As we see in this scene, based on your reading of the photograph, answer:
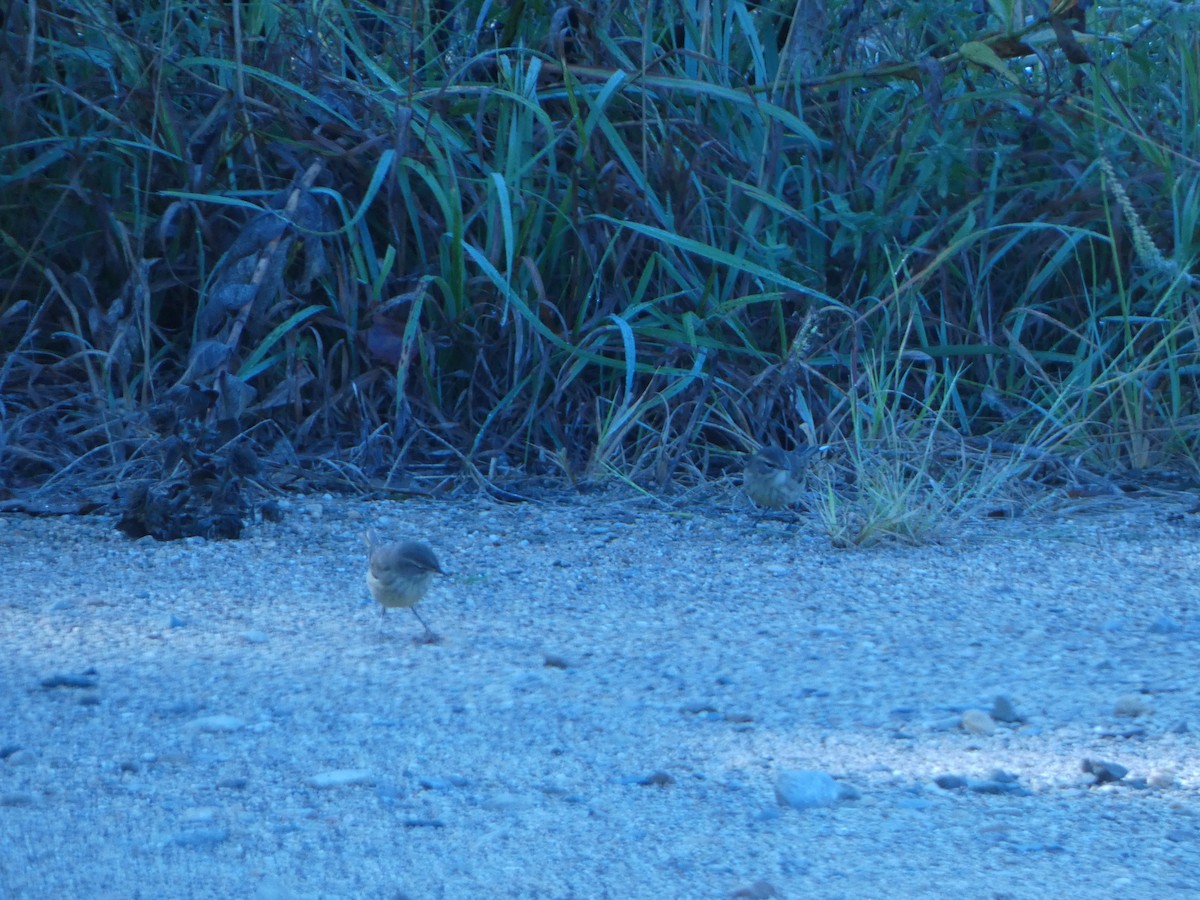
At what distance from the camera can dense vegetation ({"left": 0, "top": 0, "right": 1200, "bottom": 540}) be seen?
6.25 metres

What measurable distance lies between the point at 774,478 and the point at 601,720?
229cm

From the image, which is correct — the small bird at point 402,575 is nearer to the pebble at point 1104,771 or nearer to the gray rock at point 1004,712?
the gray rock at point 1004,712

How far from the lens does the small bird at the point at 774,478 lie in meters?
5.49

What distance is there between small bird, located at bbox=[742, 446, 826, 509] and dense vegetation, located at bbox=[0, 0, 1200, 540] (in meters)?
0.32

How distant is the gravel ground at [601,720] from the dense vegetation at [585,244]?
1.15 m

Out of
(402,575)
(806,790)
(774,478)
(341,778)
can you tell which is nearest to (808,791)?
(806,790)

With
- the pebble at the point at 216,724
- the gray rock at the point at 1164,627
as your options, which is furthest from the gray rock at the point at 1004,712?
the pebble at the point at 216,724

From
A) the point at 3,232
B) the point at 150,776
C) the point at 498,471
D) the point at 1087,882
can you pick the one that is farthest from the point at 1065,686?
the point at 3,232

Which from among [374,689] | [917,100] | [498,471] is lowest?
[498,471]

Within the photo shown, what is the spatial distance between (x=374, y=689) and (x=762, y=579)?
1.58 m

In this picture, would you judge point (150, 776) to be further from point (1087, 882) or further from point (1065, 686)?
point (1065, 686)

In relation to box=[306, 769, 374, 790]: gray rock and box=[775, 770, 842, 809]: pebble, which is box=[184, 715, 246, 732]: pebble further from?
box=[775, 770, 842, 809]: pebble

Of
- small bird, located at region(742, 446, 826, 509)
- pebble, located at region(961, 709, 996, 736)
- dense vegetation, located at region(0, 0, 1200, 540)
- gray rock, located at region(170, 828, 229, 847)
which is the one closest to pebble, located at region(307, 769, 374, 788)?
Answer: gray rock, located at region(170, 828, 229, 847)

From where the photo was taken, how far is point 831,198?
687 centimetres
